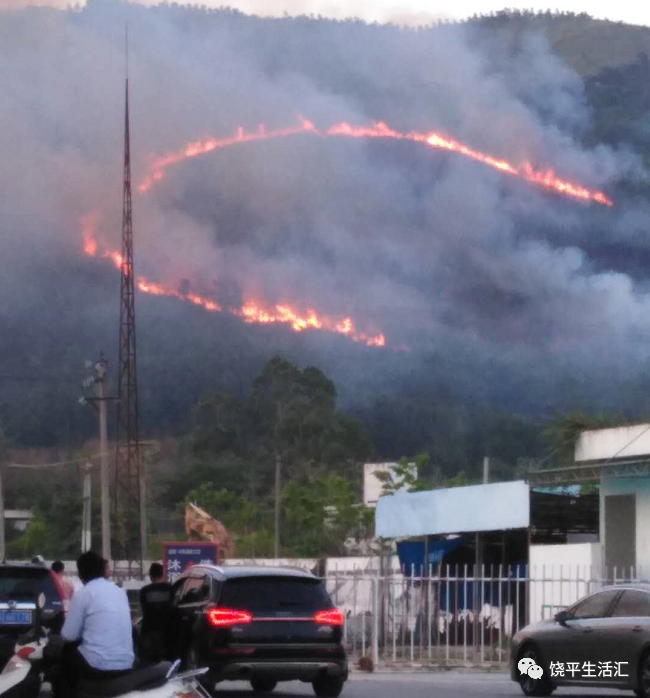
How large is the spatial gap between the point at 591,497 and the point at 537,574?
5011 millimetres

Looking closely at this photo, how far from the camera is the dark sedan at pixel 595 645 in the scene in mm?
19609

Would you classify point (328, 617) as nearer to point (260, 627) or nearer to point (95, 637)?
point (260, 627)

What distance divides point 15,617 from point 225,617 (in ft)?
8.40

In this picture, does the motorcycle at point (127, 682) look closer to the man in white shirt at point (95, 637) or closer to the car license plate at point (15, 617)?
the man in white shirt at point (95, 637)

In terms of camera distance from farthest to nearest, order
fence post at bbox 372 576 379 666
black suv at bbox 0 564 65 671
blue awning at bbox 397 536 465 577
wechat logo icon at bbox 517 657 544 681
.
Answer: blue awning at bbox 397 536 465 577, fence post at bbox 372 576 379 666, wechat logo icon at bbox 517 657 544 681, black suv at bbox 0 564 65 671

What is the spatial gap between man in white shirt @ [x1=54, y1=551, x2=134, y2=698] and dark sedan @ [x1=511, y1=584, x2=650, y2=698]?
9.39 meters

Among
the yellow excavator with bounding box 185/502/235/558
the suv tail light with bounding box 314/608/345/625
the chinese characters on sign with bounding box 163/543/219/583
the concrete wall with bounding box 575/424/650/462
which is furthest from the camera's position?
the yellow excavator with bounding box 185/502/235/558

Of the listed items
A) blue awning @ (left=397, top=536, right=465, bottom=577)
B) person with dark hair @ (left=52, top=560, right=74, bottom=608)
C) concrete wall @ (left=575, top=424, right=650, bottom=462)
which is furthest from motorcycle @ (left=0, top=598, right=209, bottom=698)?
blue awning @ (left=397, top=536, right=465, bottom=577)

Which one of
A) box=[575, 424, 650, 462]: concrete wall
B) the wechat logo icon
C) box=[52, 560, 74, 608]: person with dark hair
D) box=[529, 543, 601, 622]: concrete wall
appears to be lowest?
the wechat logo icon

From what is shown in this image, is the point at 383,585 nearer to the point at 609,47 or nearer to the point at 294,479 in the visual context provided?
the point at 294,479

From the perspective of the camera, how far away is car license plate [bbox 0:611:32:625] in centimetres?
1928

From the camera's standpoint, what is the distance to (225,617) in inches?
768

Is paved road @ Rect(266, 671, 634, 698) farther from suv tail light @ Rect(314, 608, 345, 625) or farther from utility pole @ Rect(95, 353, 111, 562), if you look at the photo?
utility pole @ Rect(95, 353, 111, 562)

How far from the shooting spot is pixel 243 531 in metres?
85.6
